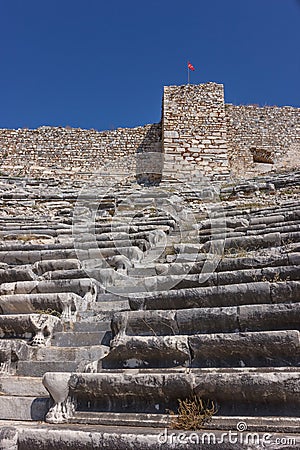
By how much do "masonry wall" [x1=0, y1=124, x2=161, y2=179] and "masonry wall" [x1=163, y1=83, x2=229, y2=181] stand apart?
Result: 175 centimetres

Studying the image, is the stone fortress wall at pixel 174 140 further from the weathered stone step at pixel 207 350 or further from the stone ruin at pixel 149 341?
the weathered stone step at pixel 207 350

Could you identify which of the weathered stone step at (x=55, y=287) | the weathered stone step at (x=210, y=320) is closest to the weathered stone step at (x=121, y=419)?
the weathered stone step at (x=210, y=320)

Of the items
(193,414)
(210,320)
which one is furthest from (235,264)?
(193,414)

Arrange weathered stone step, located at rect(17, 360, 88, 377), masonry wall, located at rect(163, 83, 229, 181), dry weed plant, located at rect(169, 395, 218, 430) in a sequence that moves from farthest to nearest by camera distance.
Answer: masonry wall, located at rect(163, 83, 229, 181) < weathered stone step, located at rect(17, 360, 88, 377) < dry weed plant, located at rect(169, 395, 218, 430)

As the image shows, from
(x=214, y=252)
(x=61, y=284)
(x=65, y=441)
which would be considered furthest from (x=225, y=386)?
(x=214, y=252)

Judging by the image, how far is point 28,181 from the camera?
14.0 m

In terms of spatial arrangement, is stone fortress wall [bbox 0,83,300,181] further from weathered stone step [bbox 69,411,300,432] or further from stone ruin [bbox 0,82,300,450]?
weathered stone step [bbox 69,411,300,432]

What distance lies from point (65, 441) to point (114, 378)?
0.48 m

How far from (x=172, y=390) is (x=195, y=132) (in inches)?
605

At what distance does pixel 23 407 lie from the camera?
314cm

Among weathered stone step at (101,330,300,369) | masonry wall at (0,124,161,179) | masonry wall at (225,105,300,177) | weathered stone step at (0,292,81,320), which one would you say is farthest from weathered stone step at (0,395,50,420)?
masonry wall at (225,105,300,177)

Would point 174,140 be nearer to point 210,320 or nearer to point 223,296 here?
point 223,296

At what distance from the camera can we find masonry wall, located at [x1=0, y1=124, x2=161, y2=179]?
60.8 feet

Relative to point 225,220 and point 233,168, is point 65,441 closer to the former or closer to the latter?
point 225,220
